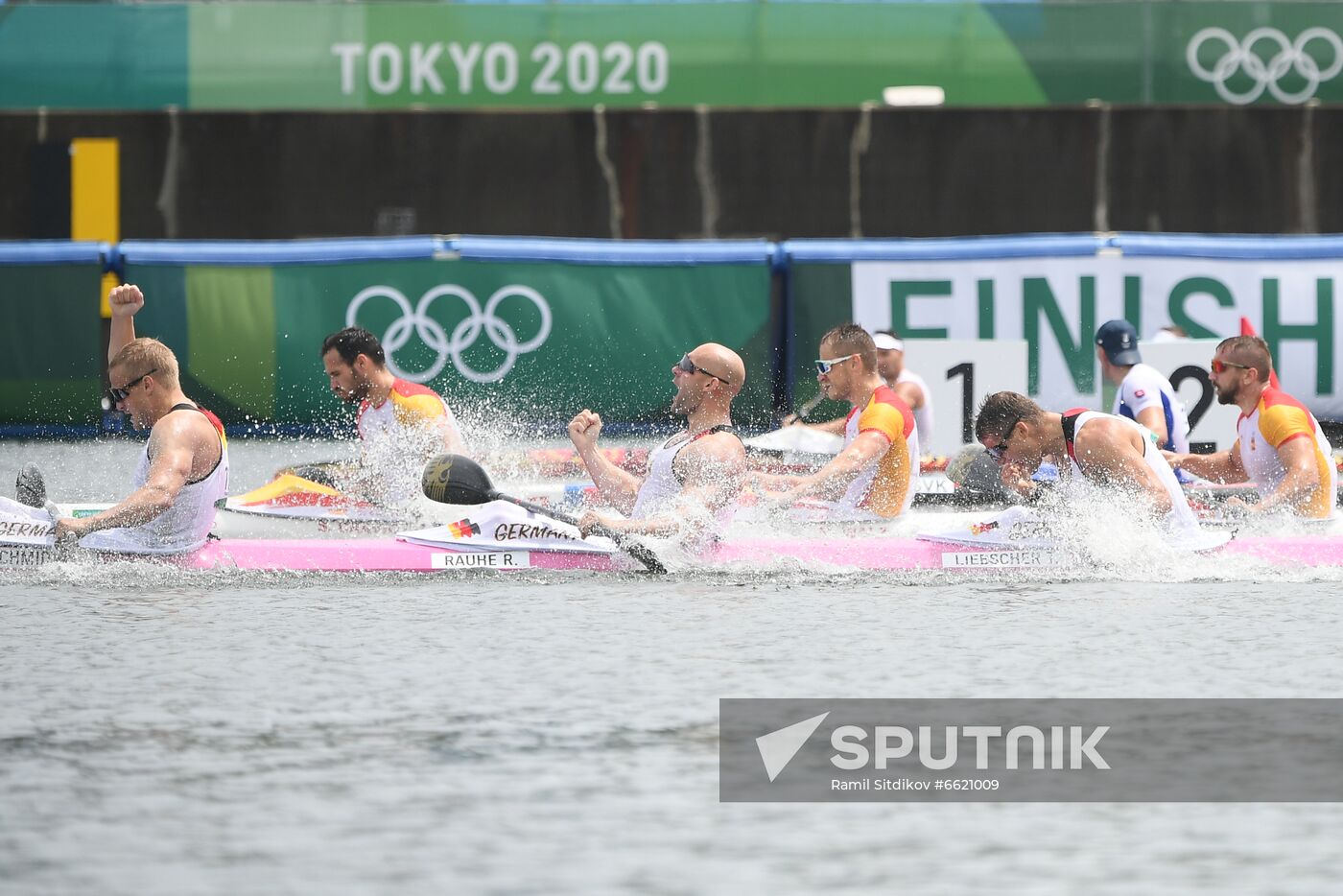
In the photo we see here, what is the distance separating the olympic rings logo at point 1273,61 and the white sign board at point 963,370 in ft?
28.1

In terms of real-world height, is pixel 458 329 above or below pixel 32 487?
above

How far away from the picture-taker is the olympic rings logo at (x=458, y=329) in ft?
59.7

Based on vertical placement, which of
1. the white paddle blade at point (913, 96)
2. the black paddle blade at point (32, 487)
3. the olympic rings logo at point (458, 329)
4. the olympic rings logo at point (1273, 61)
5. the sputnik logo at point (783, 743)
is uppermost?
the olympic rings logo at point (1273, 61)

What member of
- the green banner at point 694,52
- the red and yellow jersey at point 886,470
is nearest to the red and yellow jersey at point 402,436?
the red and yellow jersey at point 886,470

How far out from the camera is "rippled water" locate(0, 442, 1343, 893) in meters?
5.00

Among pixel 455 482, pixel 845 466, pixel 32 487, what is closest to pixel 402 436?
pixel 455 482

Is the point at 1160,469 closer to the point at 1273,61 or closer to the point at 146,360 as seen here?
the point at 146,360

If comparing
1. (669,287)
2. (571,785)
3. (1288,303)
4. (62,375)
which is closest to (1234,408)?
(1288,303)

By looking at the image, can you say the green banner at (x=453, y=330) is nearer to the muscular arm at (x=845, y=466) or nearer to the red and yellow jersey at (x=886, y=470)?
the red and yellow jersey at (x=886, y=470)

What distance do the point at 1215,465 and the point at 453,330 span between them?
338 inches

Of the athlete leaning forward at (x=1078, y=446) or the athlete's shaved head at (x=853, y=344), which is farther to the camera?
the athlete's shaved head at (x=853, y=344)

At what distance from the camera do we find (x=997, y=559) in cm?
978

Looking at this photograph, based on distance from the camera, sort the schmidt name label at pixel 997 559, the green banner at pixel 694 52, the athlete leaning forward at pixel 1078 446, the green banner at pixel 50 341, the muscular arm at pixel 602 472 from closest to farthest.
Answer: the athlete leaning forward at pixel 1078 446, the muscular arm at pixel 602 472, the schmidt name label at pixel 997 559, the green banner at pixel 50 341, the green banner at pixel 694 52

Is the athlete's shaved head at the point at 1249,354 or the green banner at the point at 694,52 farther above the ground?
the green banner at the point at 694,52
